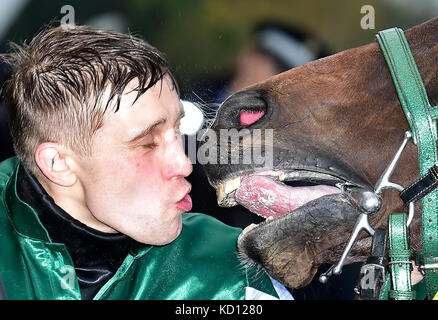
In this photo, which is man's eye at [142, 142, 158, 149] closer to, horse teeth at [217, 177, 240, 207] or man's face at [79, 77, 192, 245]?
man's face at [79, 77, 192, 245]

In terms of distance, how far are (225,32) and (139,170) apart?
2674 mm

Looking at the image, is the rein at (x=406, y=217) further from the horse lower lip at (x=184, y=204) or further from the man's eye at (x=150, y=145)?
the man's eye at (x=150, y=145)

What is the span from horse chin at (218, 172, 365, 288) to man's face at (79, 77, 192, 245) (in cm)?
15

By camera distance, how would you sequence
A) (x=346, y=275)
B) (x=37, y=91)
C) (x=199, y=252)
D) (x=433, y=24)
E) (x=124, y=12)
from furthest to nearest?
(x=124, y=12) → (x=346, y=275) → (x=199, y=252) → (x=433, y=24) → (x=37, y=91)

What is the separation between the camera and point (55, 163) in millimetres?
1418

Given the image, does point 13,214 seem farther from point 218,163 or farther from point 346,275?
point 346,275

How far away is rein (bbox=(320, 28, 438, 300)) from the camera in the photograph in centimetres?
136

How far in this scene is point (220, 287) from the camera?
1577 millimetres

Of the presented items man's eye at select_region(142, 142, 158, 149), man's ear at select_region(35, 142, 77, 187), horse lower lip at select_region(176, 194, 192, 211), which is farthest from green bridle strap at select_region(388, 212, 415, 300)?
man's ear at select_region(35, 142, 77, 187)

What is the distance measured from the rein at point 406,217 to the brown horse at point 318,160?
35 mm

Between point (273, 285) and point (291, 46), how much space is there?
1781 mm

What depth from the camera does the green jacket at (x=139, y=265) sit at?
1402 mm

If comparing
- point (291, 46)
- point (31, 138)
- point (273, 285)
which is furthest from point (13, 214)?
point (291, 46)

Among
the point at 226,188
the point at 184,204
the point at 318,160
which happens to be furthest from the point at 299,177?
the point at 184,204
